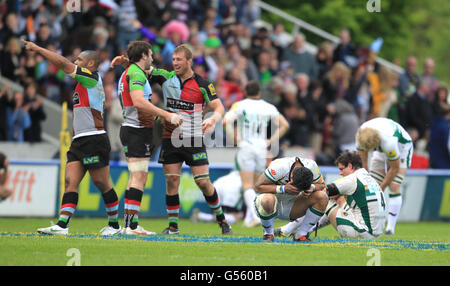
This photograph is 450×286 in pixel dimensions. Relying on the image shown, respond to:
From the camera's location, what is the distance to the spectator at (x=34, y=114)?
1823 centimetres

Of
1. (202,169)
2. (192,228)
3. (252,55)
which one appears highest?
(252,55)

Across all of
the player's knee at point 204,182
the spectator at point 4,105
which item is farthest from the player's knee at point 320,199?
the spectator at point 4,105

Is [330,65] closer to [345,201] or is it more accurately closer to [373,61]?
[373,61]

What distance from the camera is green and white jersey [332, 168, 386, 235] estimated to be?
468 inches

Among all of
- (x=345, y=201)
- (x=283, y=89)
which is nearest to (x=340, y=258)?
(x=345, y=201)

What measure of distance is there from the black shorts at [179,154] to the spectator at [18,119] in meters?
6.48

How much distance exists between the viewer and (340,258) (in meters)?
9.72

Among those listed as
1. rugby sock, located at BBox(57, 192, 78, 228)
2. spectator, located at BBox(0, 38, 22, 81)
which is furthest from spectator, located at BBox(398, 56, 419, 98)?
rugby sock, located at BBox(57, 192, 78, 228)

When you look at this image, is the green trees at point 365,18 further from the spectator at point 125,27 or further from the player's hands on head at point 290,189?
the player's hands on head at point 290,189

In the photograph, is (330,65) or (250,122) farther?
(330,65)

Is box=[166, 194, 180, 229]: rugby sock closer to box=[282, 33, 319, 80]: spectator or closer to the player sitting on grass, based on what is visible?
the player sitting on grass
